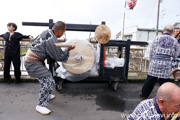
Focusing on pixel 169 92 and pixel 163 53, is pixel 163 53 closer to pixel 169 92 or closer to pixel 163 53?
pixel 163 53

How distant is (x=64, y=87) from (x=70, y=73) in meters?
0.70

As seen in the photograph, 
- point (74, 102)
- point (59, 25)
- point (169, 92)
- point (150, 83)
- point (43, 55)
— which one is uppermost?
point (59, 25)

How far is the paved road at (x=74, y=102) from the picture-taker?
2.23 metres

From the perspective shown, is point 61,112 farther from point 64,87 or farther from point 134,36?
point 134,36

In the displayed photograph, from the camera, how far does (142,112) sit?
1.09m

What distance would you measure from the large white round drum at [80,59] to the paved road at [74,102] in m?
0.66

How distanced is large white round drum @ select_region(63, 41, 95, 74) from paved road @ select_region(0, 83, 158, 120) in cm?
66

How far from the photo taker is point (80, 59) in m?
2.79

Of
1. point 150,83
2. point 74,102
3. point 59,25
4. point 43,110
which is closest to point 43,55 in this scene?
point 59,25

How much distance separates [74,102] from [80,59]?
35.6 inches

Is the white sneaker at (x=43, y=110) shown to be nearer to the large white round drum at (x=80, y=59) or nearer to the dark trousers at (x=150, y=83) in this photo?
the large white round drum at (x=80, y=59)

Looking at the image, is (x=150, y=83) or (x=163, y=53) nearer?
(x=163, y=53)

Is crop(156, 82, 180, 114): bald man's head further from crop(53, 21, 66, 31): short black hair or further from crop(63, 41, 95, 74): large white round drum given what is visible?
crop(63, 41, 95, 74): large white round drum

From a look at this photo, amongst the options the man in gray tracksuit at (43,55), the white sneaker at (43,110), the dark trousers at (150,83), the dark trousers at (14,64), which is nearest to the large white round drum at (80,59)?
the man in gray tracksuit at (43,55)
